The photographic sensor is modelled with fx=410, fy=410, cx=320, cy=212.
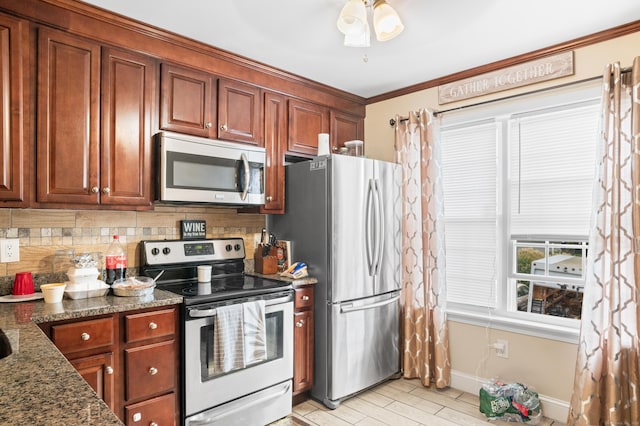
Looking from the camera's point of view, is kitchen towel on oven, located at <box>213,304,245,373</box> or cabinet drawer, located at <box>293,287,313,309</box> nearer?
kitchen towel on oven, located at <box>213,304,245,373</box>

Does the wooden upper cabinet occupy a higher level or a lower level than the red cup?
higher

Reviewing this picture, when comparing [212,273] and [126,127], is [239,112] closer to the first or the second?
[126,127]

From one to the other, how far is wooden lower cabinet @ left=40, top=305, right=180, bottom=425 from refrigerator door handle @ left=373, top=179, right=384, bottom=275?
59.6 inches

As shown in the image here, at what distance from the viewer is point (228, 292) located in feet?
7.93

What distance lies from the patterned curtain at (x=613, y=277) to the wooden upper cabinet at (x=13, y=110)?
3.13 metres

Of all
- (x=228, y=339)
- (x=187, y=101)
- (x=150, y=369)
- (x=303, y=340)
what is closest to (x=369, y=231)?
(x=303, y=340)

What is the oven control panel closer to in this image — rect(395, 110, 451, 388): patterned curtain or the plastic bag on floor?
rect(395, 110, 451, 388): patterned curtain

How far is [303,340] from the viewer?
9.46ft

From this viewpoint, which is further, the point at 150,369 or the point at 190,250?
the point at 190,250

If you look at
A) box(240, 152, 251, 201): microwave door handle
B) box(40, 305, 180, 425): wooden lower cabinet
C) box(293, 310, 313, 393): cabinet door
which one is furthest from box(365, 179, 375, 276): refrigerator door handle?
box(40, 305, 180, 425): wooden lower cabinet

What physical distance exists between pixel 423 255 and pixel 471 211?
500mm

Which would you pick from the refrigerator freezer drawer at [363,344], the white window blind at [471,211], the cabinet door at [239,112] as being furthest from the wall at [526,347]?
the cabinet door at [239,112]

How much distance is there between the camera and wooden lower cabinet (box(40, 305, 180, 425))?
6.20ft

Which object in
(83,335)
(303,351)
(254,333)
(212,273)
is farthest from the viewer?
(212,273)
